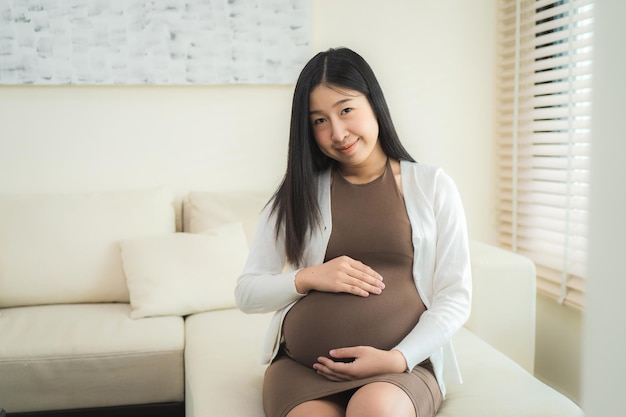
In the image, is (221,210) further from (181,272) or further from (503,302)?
(503,302)

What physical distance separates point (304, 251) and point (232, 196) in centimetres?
134

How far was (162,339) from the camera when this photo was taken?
2.09m

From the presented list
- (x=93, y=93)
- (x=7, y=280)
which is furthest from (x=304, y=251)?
(x=93, y=93)

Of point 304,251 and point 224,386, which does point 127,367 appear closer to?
point 224,386

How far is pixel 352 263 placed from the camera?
1352 mm

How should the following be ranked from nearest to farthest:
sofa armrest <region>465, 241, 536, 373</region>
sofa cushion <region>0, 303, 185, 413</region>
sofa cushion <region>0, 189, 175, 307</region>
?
1. sofa cushion <region>0, 303, 185, 413</region>
2. sofa armrest <region>465, 241, 536, 373</region>
3. sofa cushion <region>0, 189, 175, 307</region>

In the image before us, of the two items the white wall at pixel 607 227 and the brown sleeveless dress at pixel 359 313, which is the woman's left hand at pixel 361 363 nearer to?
the brown sleeveless dress at pixel 359 313

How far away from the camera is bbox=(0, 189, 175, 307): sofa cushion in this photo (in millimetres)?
2438

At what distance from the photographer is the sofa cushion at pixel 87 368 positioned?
2.01 m

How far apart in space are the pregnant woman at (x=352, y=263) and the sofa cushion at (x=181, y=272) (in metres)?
0.92

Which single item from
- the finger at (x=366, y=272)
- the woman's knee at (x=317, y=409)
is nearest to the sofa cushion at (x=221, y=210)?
the finger at (x=366, y=272)

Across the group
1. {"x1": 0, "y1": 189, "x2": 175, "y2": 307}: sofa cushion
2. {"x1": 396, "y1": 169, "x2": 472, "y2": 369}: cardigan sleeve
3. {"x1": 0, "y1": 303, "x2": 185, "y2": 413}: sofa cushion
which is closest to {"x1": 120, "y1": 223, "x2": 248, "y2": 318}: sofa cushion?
{"x1": 0, "y1": 189, "x2": 175, "y2": 307}: sofa cushion

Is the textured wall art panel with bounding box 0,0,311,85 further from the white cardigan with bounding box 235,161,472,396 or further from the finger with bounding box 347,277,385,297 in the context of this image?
the finger with bounding box 347,277,385,297

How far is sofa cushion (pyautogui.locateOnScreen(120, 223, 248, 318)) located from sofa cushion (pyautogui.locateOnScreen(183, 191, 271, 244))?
0.16 m
